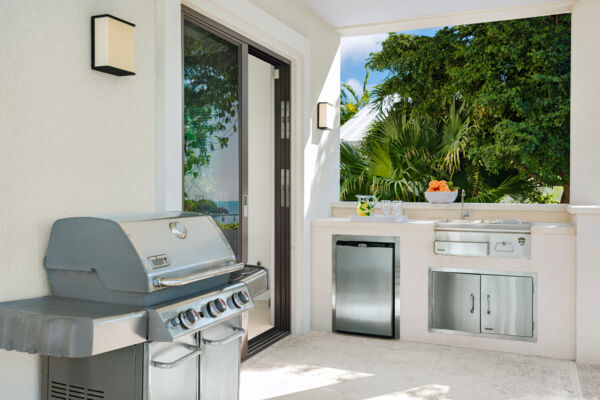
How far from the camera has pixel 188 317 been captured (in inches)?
66.6

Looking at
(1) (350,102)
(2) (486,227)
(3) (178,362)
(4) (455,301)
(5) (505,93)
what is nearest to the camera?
(3) (178,362)

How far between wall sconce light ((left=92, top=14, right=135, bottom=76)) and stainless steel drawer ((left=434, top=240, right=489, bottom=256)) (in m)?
2.65

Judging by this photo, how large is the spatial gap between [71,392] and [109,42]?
1.32 m

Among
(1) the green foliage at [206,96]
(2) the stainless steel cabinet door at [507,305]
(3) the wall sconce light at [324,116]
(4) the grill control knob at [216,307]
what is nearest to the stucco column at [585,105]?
(2) the stainless steel cabinet door at [507,305]

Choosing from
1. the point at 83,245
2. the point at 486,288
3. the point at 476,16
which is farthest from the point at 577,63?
the point at 83,245

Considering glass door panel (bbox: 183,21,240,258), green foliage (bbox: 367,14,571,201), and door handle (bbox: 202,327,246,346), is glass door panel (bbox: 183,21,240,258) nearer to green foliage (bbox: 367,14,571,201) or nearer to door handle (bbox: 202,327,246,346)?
door handle (bbox: 202,327,246,346)

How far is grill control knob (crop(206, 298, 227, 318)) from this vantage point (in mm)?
1823

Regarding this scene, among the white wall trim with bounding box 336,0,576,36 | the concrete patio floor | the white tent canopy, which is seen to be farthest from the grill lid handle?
the white tent canopy

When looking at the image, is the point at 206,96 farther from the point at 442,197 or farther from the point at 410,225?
the point at 442,197

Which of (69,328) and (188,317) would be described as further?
(188,317)

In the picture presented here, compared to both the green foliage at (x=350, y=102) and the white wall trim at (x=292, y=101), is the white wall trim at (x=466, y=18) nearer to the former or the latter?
the white wall trim at (x=292, y=101)

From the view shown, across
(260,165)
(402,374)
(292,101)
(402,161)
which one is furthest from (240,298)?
(402,161)

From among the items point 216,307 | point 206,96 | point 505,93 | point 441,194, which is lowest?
point 216,307

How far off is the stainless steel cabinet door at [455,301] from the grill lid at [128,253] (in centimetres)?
236
